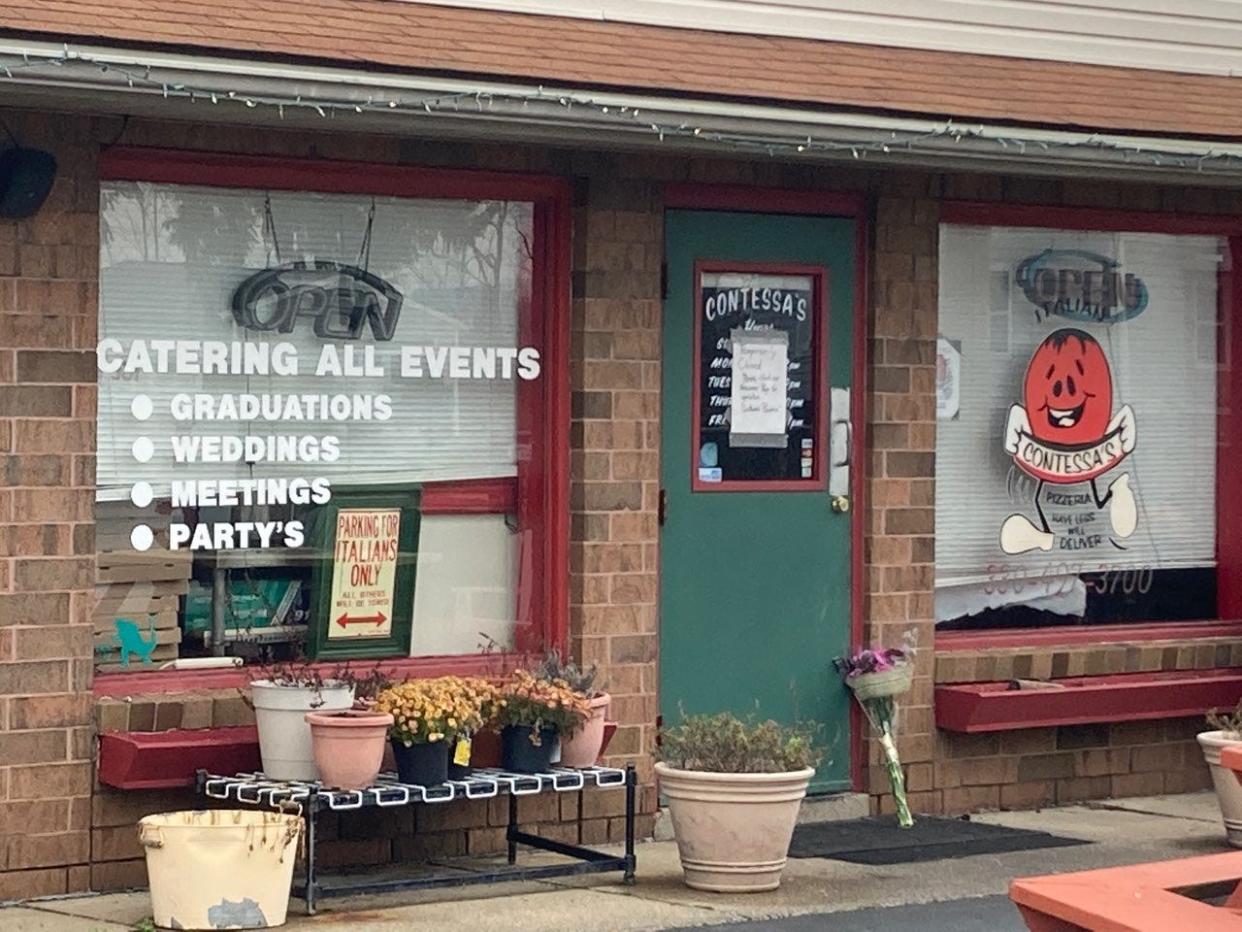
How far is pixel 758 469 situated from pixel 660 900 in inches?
91.1

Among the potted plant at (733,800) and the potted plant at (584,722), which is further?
the potted plant at (584,722)

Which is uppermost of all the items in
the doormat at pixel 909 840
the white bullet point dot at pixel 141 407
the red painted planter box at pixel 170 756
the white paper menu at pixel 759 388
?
the white paper menu at pixel 759 388

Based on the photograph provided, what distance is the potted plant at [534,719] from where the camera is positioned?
898 centimetres

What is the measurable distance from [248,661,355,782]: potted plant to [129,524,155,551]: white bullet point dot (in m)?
0.76

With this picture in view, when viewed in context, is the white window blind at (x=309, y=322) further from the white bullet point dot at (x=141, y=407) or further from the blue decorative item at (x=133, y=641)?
the blue decorative item at (x=133, y=641)

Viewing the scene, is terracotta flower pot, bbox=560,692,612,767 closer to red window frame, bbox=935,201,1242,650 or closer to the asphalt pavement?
the asphalt pavement

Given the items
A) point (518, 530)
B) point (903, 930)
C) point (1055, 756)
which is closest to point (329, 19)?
point (518, 530)

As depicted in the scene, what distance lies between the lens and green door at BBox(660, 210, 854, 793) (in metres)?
10.3

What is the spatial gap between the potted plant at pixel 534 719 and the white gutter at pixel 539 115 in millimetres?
2042

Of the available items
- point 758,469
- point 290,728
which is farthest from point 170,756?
point 758,469

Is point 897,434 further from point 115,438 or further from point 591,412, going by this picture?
point 115,438

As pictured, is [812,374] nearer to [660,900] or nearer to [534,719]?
[534,719]

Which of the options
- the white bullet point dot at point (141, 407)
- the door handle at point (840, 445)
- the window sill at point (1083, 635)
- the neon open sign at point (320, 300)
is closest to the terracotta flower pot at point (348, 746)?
the white bullet point dot at point (141, 407)

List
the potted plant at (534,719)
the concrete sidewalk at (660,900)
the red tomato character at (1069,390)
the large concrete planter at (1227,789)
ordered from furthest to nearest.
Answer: the red tomato character at (1069,390) < the large concrete planter at (1227,789) < the potted plant at (534,719) < the concrete sidewalk at (660,900)
